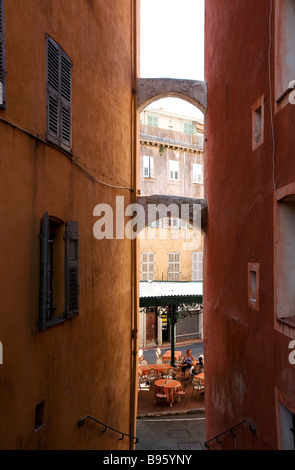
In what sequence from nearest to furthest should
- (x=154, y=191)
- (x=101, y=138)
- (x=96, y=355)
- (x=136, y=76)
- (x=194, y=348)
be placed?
1. (x=96, y=355)
2. (x=101, y=138)
3. (x=136, y=76)
4. (x=194, y=348)
5. (x=154, y=191)

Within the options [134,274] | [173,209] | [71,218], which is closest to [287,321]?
[71,218]

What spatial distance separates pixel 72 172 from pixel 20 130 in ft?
5.75

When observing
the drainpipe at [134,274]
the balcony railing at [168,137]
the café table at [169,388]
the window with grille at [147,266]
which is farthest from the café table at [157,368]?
the balcony railing at [168,137]

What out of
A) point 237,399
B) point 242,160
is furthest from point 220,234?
point 237,399

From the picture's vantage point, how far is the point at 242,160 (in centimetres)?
747

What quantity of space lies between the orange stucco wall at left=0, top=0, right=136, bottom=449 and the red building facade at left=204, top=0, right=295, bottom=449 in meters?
2.44

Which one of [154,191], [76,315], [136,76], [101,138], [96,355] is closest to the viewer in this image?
[76,315]

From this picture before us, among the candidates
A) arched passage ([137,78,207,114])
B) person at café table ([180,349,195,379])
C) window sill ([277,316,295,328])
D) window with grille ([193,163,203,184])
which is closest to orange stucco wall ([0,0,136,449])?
arched passage ([137,78,207,114])

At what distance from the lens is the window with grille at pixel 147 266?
24084 millimetres

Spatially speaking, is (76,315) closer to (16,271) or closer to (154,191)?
(16,271)

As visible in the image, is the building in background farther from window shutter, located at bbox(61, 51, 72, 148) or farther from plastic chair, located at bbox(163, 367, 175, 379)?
window shutter, located at bbox(61, 51, 72, 148)

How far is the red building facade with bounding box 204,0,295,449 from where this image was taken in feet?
17.8

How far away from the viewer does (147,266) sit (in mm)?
24203

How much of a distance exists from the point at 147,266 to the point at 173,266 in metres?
1.88
